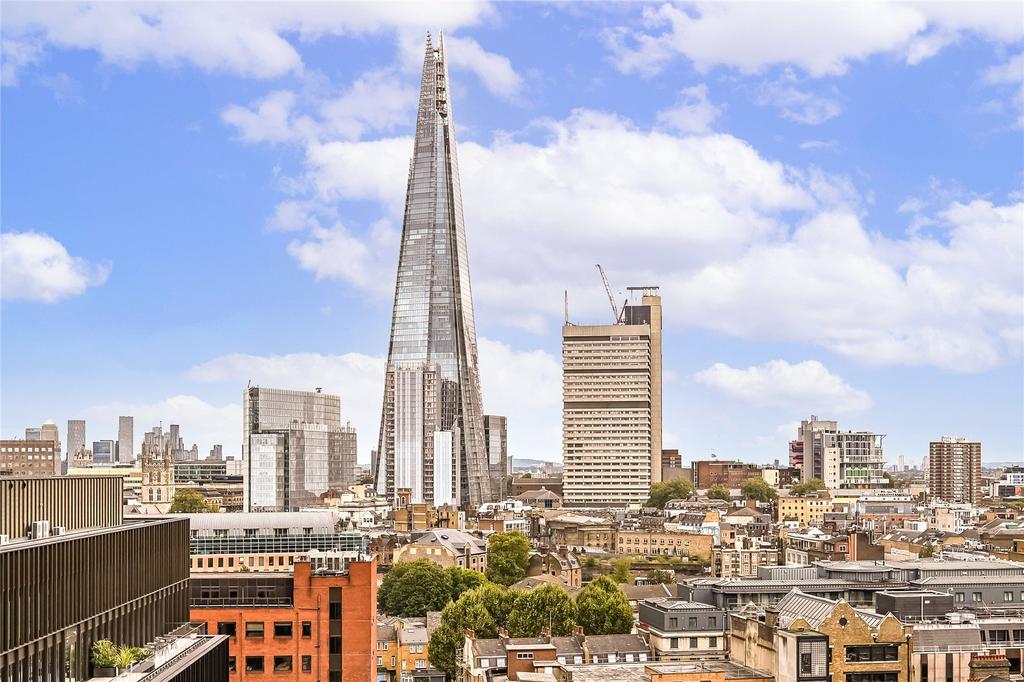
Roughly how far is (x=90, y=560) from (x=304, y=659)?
3545cm

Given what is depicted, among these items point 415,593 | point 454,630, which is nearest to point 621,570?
point 415,593

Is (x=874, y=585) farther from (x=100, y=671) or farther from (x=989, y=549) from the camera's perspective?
(x=989, y=549)

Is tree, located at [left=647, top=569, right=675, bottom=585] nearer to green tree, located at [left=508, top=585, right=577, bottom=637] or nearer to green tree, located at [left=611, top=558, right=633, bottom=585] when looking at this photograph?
green tree, located at [left=611, top=558, right=633, bottom=585]

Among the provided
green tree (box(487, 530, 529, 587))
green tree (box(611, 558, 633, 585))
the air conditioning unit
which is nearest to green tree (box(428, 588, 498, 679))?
green tree (box(611, 558, 633, 585))

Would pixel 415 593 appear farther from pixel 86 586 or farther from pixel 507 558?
pixel 86 586

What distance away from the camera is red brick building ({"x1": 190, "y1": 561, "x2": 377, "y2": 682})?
75.3 metres

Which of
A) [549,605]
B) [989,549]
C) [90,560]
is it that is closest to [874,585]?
[549,605]

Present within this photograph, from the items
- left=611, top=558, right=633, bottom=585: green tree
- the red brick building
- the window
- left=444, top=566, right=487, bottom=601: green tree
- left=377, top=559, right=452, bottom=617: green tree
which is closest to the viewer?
the window

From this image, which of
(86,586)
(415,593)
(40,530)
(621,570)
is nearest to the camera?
(86,586)

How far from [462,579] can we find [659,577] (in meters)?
28.1

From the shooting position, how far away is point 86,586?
138ft

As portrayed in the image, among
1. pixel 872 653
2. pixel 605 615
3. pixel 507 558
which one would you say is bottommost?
pixel 507 558

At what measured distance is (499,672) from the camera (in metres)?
82.0

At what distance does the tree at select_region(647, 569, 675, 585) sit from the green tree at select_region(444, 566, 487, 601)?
21.3 metres
